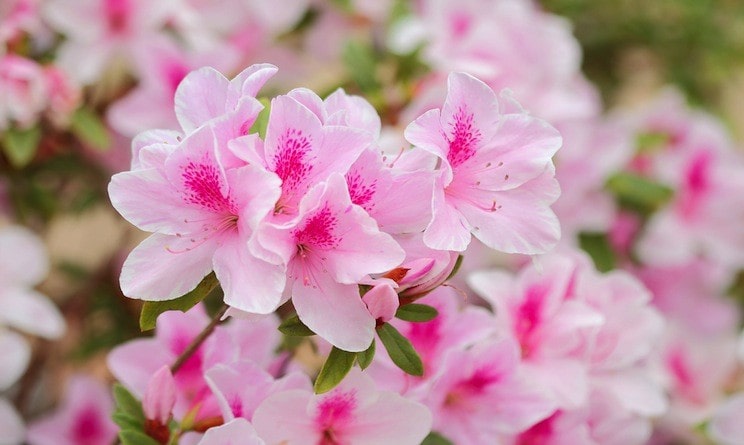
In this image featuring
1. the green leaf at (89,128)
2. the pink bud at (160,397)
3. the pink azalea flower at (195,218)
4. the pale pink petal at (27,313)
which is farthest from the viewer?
the green leaf at (89,128)

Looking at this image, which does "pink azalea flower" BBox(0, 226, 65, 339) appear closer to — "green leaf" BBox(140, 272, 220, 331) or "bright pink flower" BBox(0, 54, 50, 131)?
"bright pink flower" BBox(0, 54, 50, 131)

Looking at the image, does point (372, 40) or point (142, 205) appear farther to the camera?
point (372, 40)

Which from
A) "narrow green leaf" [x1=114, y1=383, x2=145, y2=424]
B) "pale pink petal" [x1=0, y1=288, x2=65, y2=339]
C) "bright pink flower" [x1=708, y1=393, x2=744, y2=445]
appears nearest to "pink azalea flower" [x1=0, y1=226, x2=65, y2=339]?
"pale pink petal" [x1=0, y1=288, x2=65, y2=339]

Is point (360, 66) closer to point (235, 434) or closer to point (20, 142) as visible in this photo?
point (20, 142)

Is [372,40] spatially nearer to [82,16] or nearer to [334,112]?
[82,16]

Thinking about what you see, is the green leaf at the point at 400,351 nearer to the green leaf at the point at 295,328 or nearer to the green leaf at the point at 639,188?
the green leaf at the point at 295,328

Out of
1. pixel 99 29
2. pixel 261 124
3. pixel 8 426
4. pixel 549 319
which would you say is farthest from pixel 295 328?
pixel 99 29

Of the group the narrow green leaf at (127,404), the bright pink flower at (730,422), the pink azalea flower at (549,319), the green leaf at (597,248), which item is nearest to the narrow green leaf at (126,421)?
the narrow green leaf at (127,404)

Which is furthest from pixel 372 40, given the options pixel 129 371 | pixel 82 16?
pixel 129 371
